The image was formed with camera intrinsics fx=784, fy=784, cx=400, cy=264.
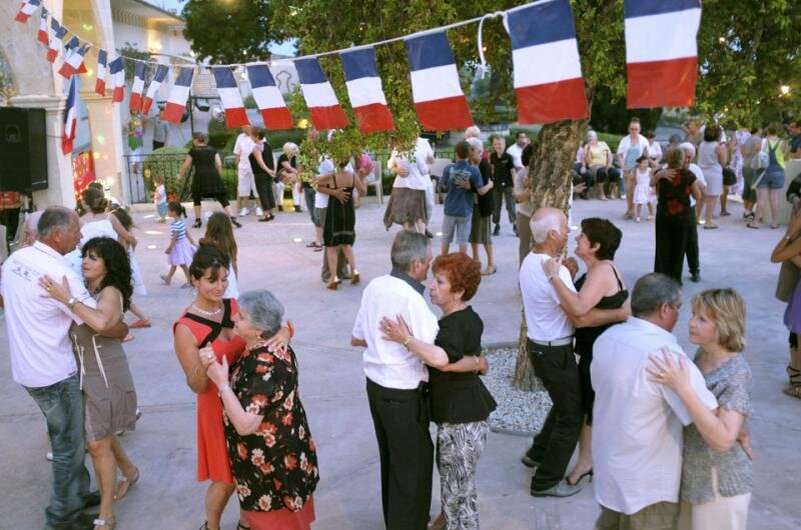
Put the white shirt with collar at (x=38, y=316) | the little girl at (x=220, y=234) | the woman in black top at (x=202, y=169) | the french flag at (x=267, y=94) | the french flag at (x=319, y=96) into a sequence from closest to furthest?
1. the white shirt with collar at (x=38, y=316)
2. the french flag at (x=319, y=96)
3. the little girl at (x=220, y=234)
4. the french flag at (x=267, y=94)
5. the woman in black top at (x=202, y=169)

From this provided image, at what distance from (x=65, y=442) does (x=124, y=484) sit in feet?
2.06

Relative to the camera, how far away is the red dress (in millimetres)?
3518

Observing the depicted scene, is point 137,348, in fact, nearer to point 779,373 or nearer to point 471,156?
point 471,156

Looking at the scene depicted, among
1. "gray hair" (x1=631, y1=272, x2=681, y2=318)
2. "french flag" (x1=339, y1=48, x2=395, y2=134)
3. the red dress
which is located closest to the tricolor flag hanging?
"french flag" (x1=339, y1=48, x2=395, y2=134)

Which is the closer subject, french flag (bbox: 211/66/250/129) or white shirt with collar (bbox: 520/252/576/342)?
white shirt with collar (bbox: 520/252/576/342)

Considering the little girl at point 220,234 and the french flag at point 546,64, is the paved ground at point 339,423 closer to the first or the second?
the little girl at point 220,234

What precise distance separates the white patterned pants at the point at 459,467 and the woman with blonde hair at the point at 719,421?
3.39ft

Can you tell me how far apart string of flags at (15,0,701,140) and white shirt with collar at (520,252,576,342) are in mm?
848

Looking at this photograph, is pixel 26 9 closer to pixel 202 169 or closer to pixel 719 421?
pixel 202 169

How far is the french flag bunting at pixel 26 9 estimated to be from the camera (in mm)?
8570

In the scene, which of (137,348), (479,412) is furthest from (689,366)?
(137,348)

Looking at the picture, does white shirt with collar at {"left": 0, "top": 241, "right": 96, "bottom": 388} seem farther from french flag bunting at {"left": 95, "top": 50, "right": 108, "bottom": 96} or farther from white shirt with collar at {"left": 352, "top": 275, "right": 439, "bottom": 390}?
french flag bunting at {"left": 95, "top": 50, "right": 108, "bottom": 96}

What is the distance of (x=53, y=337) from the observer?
13.1 feet

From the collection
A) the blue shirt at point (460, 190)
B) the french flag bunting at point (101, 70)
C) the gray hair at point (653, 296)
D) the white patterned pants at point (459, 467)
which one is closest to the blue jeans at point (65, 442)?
the white patterned pants at point (459, 467)
